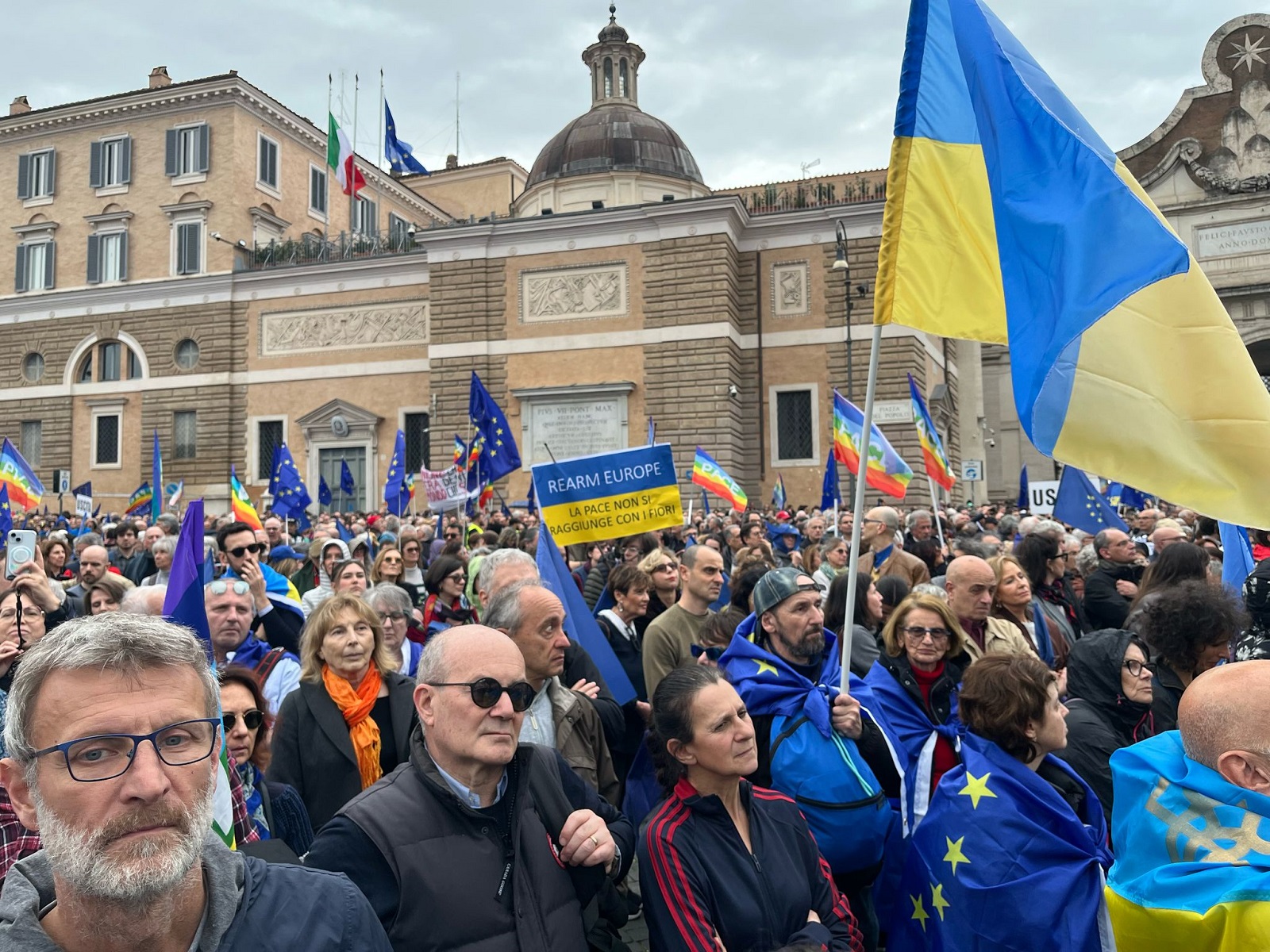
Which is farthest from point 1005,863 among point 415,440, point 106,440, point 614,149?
point 106,440

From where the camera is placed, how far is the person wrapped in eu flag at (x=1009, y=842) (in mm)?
2656

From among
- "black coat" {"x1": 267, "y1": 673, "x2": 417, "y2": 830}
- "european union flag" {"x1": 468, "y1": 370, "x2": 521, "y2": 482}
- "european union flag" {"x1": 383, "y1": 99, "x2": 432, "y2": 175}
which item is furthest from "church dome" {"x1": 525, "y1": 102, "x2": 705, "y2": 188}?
"black coat" {"x1": 267, "y1": 673, "x2": 417, "y2": 830}

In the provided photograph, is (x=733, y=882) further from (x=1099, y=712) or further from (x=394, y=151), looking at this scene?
(x=394, y=151)

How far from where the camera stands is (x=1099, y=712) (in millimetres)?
3736

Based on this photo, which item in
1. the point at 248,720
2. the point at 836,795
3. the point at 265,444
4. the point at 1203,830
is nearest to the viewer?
the point at 1203,830

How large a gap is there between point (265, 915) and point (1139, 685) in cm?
322

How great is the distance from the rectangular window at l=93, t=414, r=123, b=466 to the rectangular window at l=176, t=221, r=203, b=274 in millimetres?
5405

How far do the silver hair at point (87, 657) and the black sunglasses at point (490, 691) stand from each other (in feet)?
2.83

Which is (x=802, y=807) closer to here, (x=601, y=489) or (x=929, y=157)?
(x=929, y=157)

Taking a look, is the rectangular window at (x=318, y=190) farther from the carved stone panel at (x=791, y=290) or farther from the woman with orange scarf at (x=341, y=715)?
the woman with orange scarf at (x=341, y=715)

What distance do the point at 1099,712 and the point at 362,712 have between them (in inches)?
110

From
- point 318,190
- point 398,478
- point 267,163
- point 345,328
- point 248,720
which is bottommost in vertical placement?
point 248,720

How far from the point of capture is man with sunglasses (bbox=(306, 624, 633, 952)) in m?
2.24

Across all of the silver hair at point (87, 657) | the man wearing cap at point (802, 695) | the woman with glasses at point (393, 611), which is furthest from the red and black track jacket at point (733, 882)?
the woman with glasses at point (393, 611)
